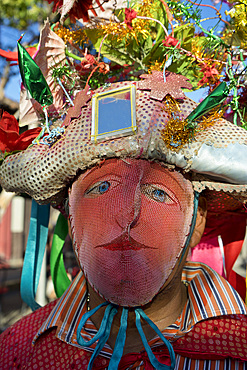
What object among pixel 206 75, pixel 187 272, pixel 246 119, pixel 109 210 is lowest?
pixel 187 272

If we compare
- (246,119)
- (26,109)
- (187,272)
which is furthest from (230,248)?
(26,109)

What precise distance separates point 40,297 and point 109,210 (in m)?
3.97

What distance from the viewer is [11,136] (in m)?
1.70

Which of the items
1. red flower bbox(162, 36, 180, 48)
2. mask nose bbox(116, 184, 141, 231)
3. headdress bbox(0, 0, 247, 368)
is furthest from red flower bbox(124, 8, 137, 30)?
mask nose bbox(116, 184, 141, 231)

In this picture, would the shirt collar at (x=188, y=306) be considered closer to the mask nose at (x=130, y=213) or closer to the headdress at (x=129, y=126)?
the headdress at (x=129, y=126)

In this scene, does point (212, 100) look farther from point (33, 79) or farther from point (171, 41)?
point (33, 79)

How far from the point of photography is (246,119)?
5.91 ft

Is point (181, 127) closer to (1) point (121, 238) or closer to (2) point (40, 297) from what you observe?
(1) point (121, 238)

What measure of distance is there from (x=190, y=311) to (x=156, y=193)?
1.84ft

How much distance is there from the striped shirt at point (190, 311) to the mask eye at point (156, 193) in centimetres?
50

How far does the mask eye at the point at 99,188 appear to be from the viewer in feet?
4.60

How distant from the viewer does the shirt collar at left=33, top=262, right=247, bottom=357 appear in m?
1.52

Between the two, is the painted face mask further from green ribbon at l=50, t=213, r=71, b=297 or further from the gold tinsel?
green ribbon at l=50, t=213, r=71, b=297

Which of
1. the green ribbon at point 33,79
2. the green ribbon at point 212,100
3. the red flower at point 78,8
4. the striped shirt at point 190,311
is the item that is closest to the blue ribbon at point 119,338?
the striped shirt at point 190,311
